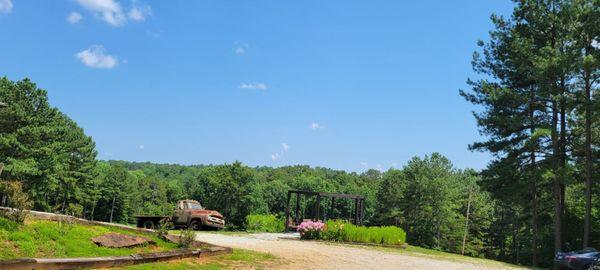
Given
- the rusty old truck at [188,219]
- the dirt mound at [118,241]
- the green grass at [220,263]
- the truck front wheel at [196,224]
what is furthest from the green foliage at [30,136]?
the green grass at [220,263]

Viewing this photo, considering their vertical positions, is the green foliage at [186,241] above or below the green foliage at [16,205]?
below

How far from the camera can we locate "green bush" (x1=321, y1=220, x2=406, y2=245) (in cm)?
2091

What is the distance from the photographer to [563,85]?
78.9ft

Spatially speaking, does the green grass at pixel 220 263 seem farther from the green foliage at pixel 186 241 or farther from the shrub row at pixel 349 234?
the shrub row at pixel 349 234

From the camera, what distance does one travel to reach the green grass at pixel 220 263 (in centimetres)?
820

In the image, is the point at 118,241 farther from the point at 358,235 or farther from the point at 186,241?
the point at 358,235

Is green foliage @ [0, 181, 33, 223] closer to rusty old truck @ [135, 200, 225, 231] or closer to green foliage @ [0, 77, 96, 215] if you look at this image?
rusty old truck @ [135, 200, 225, 231]

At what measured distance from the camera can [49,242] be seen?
801 cm

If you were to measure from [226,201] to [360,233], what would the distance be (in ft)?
148

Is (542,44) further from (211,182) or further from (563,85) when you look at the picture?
(211,182)

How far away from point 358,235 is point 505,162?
11.1 m

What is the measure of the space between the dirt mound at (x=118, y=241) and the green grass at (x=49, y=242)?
125 millimetres

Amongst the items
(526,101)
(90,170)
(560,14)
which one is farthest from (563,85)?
(90,170)

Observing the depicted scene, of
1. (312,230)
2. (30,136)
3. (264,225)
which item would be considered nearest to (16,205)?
(312,230)
